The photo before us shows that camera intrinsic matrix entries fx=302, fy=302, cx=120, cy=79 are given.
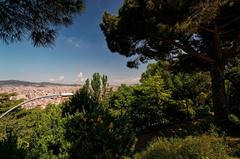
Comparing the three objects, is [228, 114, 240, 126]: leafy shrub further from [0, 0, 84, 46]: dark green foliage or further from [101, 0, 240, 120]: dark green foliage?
[0, 0, 84, 46]: dark green foliage

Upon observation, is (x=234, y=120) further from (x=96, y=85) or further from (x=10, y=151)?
(x=10, y=151)

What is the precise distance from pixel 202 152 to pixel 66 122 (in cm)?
416

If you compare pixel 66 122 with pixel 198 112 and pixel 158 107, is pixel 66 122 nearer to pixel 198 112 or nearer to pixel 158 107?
pixel 158 107

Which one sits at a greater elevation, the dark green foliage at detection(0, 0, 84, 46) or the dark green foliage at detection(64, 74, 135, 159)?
the dark green foliage at detection(0, 0, 84, 46)

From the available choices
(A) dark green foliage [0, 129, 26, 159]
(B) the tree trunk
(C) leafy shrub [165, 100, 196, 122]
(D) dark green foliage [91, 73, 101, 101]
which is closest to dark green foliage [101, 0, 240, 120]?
(B) the tree trunk

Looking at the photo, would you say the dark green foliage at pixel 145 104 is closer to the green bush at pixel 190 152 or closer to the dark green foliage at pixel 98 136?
the dark green foliage at pixel 98 136

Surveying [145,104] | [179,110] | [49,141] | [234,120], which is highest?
[145,104]

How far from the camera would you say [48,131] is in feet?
28.4

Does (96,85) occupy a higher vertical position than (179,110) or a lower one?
higher

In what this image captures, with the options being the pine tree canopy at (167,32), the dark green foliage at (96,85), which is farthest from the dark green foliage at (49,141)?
the dark green foliage at (96,85)

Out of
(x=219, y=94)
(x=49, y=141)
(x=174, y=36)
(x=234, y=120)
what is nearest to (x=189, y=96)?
(x=219, y=94)

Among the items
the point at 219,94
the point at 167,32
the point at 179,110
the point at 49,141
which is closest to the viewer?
the point at 49,141

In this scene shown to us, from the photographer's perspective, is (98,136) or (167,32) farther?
(167,32)

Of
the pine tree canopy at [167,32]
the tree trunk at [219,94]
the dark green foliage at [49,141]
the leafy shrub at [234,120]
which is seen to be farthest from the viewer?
the tree trunk at [219,94]
